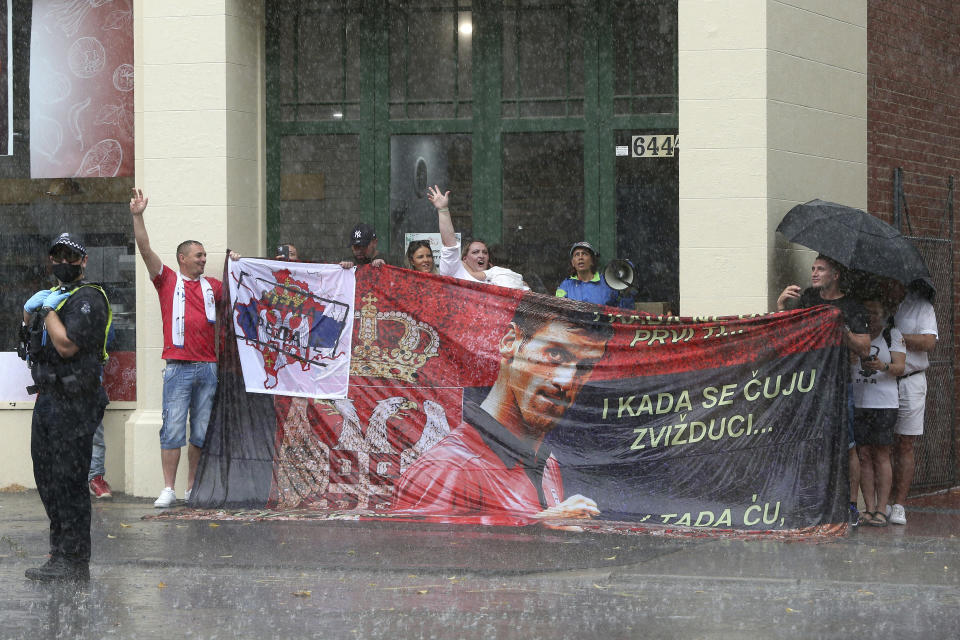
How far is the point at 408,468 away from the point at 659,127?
13.1 feet

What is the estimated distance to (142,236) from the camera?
10.3 m

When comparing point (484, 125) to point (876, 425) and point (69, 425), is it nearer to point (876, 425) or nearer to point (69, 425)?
point (876, 425)

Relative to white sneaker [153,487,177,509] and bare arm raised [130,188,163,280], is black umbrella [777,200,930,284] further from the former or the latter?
white sneaker [153,487,177,509]

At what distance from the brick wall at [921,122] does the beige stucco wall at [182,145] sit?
5561mm

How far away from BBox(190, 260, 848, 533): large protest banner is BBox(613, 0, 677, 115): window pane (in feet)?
9.26

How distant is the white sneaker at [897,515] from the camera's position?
984 centimetres

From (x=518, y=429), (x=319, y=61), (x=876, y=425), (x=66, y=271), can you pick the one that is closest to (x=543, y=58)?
(x=319, y=61)

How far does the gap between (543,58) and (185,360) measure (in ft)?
13.9

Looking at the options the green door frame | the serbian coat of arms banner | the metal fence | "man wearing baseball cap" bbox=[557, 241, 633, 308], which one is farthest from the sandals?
the serbian coat of arms banner

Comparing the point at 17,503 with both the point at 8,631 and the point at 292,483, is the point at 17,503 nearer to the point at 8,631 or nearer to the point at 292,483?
the point at 292,483

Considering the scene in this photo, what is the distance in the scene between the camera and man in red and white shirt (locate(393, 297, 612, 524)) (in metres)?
9.80

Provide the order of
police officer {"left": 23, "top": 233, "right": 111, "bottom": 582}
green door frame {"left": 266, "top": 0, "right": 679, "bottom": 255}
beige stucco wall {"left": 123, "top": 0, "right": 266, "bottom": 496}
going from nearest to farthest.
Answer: police officer {"left": 23, "top": 233, "right": 111, "bottom": 582} < beige stucco wall {"left": 123, "top": 0, "right": 266, "bottom": 496} < green door frame {"left": 266, "top": 0, "right": 679, "bottom": 255}

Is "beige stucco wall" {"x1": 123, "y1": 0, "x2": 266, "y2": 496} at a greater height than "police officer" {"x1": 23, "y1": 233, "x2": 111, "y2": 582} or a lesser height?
greater

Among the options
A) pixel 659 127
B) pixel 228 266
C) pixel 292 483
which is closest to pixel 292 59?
pixel 228 266
